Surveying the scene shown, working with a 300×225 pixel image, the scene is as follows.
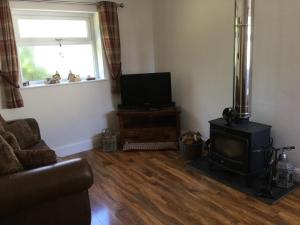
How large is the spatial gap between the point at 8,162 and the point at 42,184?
11.6 inches

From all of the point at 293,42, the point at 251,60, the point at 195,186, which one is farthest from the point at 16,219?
the point at 293,42

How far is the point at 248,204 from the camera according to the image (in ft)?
7.86

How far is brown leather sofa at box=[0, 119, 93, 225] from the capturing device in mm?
1581

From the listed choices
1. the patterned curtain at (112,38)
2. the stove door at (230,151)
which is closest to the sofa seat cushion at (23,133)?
the patterned curtain at (112,38)

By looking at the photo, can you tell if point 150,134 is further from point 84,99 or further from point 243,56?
point 243,56

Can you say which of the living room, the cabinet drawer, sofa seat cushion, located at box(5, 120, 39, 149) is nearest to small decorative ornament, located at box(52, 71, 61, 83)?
the living room

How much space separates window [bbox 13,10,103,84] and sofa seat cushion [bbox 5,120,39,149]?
818 mm

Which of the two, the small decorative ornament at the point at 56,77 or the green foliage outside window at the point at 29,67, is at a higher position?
the green foliage outside window at the point at 29,67

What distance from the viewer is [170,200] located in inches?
99.9

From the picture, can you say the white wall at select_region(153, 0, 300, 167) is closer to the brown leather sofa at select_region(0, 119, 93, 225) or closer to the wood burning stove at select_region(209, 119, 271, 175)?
the wood burning stove at select_region(209, 119, 271, 175)

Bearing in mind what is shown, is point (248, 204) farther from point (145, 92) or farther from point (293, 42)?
point (145, 92)

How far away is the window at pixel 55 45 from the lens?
3.44 meters

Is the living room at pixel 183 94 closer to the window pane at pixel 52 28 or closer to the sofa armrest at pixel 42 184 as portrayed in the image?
the window pane at pixel 52 28

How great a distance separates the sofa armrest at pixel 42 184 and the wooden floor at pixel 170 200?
675 mm
